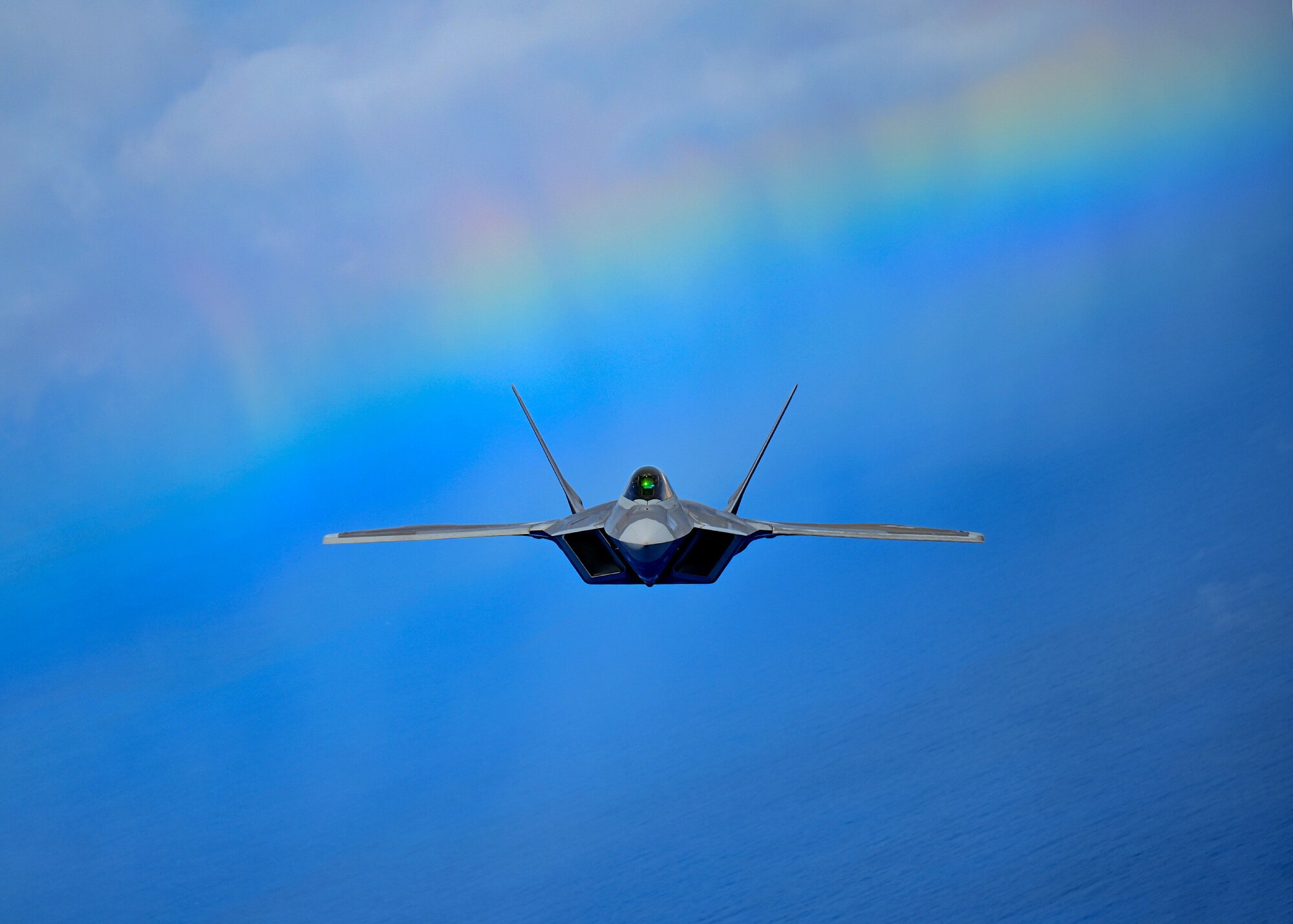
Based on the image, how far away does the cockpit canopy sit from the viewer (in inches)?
749

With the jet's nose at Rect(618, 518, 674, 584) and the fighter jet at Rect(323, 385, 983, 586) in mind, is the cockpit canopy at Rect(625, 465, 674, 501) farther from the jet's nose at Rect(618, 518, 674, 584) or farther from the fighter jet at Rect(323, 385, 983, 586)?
the jet's nose at Rect(618, 518, 674, 584)

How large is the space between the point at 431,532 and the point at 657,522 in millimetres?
4510

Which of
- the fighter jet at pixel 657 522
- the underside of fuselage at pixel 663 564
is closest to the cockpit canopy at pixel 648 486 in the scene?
the fighter jet at pixel 657 522

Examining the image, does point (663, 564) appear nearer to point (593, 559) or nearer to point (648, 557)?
point (648, 557)

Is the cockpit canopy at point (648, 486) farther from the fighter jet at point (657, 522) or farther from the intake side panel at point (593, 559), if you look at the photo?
the intake side panel at point (593, 559)

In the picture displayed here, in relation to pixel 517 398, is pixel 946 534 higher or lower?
lower

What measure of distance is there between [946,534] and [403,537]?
992 cm

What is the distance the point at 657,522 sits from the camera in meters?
18.0

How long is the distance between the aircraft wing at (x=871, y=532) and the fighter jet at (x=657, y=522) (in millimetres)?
12

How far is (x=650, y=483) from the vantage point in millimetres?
19109

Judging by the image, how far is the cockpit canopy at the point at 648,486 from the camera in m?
19.0

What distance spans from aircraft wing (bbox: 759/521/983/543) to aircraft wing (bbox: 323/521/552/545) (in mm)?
4462

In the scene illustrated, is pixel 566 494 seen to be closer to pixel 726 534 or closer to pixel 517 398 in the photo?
pixel 517 398

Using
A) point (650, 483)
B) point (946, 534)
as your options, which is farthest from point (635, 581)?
point (946, 534)
